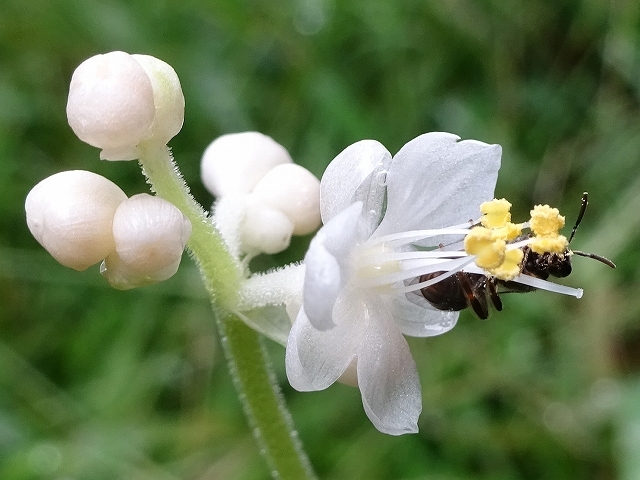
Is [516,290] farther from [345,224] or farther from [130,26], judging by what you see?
[130,26]

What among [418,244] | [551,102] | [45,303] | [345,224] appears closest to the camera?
[345,224]

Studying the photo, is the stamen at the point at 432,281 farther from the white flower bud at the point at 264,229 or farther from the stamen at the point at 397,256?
the white flower bud at the point at 264,229

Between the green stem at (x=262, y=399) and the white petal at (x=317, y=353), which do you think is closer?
the white petal at (x=317, y=353)

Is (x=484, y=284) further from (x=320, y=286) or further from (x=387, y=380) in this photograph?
(x=320, y=286)

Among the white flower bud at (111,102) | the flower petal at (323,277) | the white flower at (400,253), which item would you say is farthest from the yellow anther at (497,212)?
the white flower bud at (111,102)

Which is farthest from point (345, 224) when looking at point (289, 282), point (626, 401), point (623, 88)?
point (623, 88)
